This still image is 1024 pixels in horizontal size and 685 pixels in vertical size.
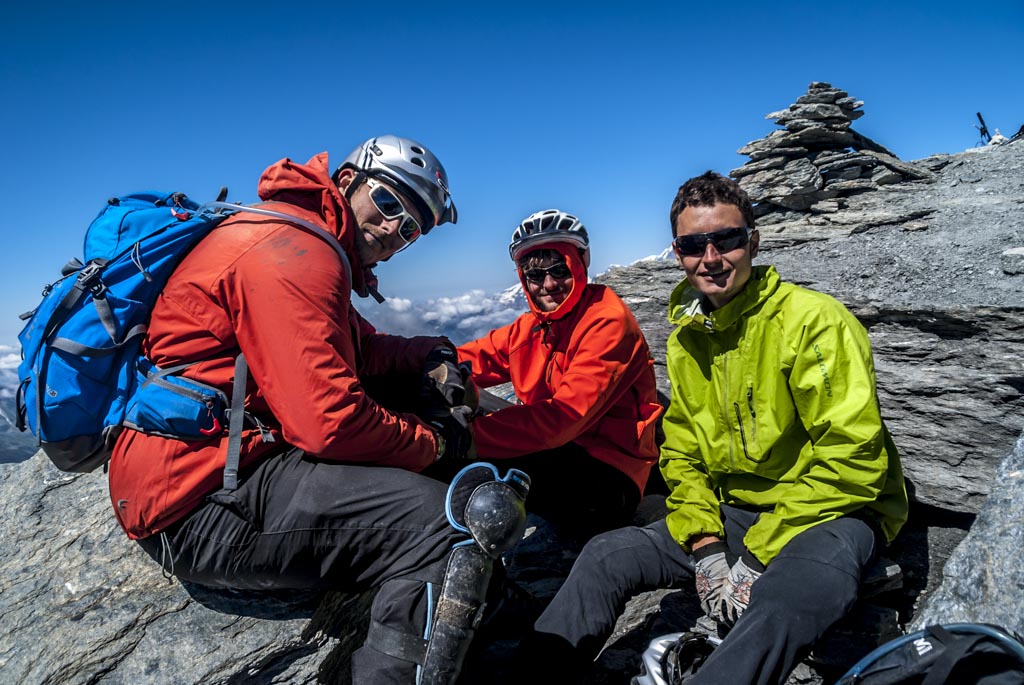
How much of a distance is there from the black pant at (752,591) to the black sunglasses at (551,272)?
8.73ft

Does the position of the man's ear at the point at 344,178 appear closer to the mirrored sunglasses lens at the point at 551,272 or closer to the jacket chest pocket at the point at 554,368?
the mirrored sunglasses lens at the point at 551,272

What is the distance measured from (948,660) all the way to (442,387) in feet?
11.8

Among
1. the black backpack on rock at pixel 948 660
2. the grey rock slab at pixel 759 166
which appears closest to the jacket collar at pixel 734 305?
the black backpack on rock at pixel 948 660

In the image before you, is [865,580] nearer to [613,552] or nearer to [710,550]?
[710,550]

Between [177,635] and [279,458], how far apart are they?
191cm

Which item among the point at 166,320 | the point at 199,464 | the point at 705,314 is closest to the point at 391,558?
the point at 199,464

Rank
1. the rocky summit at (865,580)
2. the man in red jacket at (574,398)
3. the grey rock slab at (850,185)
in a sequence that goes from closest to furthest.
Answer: the rocky summit at (865,580)
the man in red jacket at (574,398)
the grey rock slab at (850,185)

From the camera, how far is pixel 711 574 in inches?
174

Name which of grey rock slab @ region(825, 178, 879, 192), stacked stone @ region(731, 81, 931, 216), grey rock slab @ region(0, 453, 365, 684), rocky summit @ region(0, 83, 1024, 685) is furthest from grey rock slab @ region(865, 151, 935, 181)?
grey rock slab @ region(0, 453, 365, 684)

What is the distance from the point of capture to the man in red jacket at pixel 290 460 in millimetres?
3752

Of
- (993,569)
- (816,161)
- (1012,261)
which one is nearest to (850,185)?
(816,161)

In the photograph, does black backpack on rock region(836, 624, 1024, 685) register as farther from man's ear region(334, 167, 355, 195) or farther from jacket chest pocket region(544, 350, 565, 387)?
man's ear region(334, 167, 355, 195)

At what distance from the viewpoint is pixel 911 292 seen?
24.4 feet

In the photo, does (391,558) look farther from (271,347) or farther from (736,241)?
(736,241)
